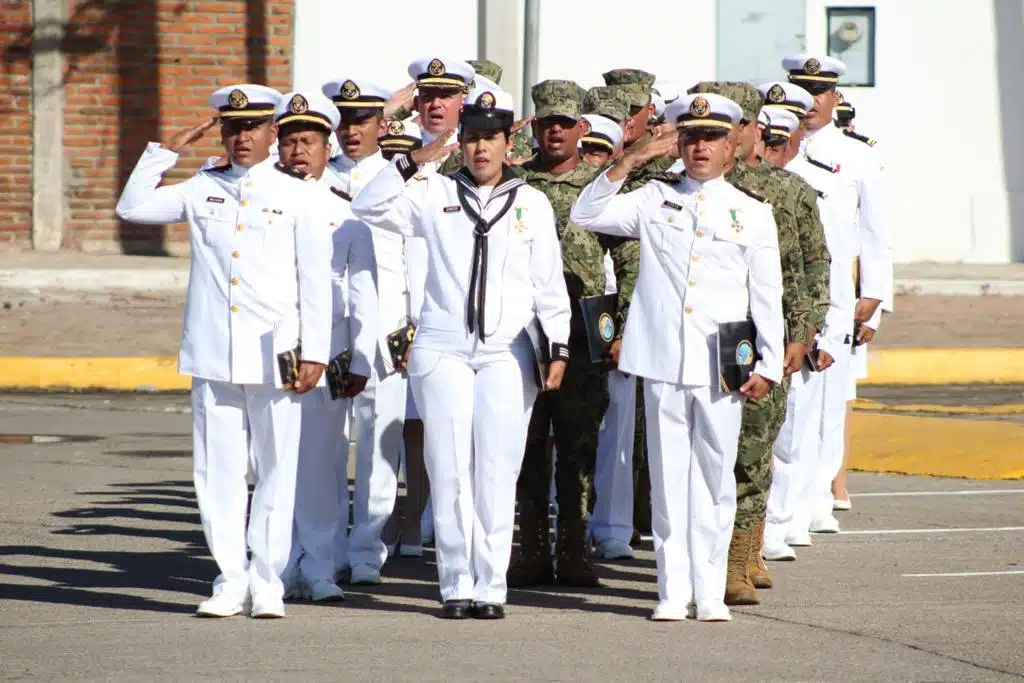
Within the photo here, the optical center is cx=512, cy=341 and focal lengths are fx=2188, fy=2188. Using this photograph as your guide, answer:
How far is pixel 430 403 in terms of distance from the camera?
866cm

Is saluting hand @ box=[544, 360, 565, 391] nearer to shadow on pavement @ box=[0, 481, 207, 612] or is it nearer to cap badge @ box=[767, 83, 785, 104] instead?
shadow on pavement @ box=[0, 481, 207, 612]

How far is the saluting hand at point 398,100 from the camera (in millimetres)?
10273

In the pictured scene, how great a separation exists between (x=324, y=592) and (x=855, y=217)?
3.65m

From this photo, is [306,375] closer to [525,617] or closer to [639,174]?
[525,617]

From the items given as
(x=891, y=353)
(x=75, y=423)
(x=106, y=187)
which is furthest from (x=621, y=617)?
(x=106, y=187)

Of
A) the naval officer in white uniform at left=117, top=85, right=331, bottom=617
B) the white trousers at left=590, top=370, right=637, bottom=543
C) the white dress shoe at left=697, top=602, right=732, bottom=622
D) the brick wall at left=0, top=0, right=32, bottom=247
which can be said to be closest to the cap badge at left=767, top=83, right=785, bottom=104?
the white trousers at left=590, top=370, right=637, bottom=543

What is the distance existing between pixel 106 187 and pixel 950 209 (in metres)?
9.40

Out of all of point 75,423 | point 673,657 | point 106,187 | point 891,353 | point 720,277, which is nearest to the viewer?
point 673,657

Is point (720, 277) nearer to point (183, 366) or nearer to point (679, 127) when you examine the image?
point (679, 127)

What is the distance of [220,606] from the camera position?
8.66m

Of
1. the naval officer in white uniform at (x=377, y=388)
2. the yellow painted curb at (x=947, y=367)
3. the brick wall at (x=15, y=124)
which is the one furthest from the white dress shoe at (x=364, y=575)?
the brick wall at (x=15, y=124)

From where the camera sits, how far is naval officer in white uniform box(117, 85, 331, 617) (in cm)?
866

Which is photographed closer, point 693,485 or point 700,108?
point 700,108

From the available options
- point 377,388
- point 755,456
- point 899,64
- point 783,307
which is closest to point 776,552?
point 755,456
